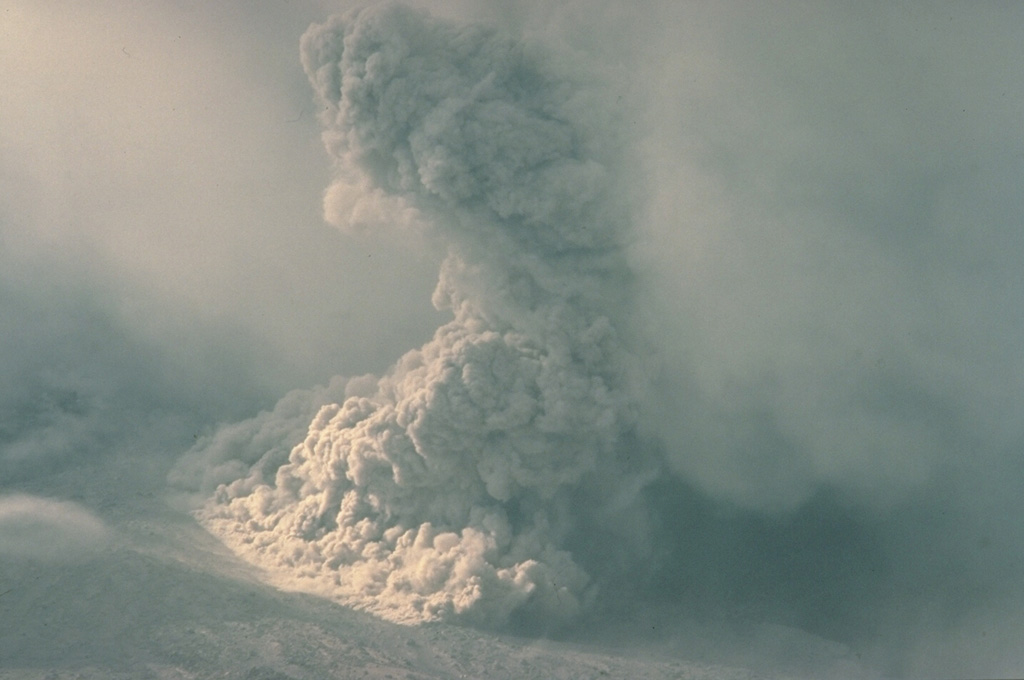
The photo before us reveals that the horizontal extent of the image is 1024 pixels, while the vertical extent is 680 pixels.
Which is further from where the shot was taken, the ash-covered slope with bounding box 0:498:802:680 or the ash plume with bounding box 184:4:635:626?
the ash plume with bounding box 184:4:635:626

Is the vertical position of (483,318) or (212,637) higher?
(483,318)

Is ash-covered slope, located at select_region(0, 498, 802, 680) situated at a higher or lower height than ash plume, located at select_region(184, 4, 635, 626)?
lower

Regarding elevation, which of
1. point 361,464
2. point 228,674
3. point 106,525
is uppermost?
point 361,464

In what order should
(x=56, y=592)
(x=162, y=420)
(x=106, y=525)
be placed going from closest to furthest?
(x=56, y=592) < (x=106, y=525) < (x=162, y=420)

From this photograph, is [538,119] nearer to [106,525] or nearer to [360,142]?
[360,142]

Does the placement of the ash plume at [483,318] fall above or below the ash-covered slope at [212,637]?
above

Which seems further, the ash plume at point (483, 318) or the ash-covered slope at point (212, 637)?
the ash plume at point (483, 318)

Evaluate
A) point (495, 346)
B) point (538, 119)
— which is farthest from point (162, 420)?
point (538, 119)

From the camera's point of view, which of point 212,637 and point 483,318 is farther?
point 483,318
